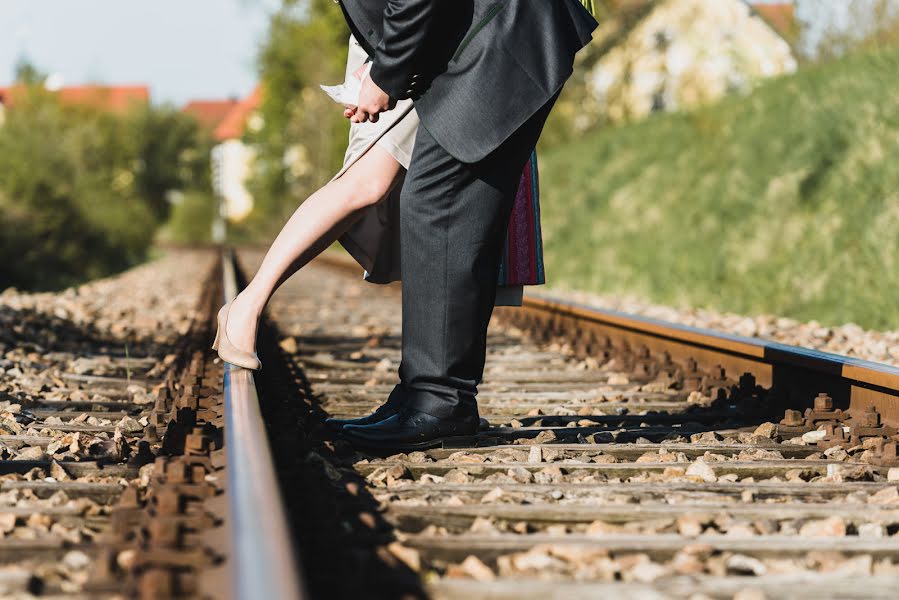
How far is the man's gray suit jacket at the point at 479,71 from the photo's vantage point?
3.05m

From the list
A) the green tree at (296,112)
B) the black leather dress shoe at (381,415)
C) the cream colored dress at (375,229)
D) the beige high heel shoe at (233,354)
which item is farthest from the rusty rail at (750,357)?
the green tree at (296,112)

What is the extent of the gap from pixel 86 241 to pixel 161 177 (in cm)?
4843

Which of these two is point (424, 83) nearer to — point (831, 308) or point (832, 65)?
point (831, 308)

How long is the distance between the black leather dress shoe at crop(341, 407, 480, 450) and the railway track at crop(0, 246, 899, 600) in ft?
0.13

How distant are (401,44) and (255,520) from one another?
1567 millimetres

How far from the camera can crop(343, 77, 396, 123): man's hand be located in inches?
123

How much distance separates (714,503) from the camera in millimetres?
2533

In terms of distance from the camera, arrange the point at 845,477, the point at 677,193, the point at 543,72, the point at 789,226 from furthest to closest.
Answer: the point at 677,193
the point at 789,226
the point at 543,72
the point at 845,477

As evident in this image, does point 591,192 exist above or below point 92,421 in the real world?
above

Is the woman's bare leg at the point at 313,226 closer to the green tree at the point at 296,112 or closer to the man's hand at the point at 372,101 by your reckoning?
the man's hand at the point at 372,101

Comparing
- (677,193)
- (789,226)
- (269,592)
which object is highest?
(677,193)

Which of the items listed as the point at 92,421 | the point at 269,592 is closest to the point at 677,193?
the point at 92,421

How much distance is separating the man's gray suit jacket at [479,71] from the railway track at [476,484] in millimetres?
859

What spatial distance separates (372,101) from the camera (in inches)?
123
